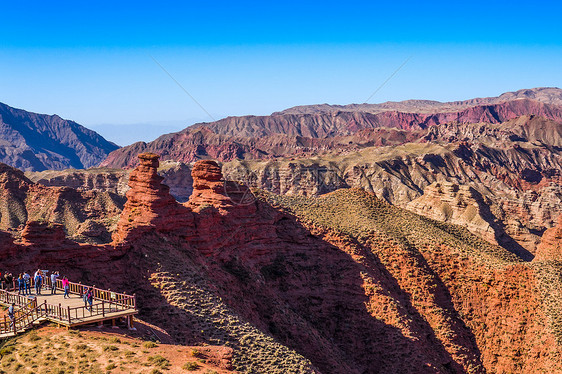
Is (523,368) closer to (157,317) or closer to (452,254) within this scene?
(452,254)

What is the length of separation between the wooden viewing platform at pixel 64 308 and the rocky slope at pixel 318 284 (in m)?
3.80

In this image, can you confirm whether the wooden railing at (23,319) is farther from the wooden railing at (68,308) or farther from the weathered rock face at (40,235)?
the weathered rock face at (40,235)

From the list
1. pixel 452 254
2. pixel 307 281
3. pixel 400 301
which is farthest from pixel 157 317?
pixel 452 254

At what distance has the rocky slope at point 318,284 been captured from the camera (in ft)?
128

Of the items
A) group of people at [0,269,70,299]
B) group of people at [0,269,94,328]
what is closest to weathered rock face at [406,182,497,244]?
group of people at [0,269,94,328]

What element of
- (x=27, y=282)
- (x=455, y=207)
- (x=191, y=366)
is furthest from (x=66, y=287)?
(x=455, y=207)

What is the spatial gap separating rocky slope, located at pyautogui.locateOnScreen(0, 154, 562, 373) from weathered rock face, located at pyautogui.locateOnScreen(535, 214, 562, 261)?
5.21 meters

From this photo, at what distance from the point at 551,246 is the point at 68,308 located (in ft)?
174

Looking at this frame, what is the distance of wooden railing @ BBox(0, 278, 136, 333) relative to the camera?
1168 inches

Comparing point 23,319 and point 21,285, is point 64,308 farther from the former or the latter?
point 21,285

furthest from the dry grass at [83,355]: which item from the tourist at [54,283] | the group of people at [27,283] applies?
the tourist at [54,283]

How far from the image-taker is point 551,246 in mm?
61969

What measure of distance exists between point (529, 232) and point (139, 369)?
378ft

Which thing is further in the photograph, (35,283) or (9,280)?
(9,280)
